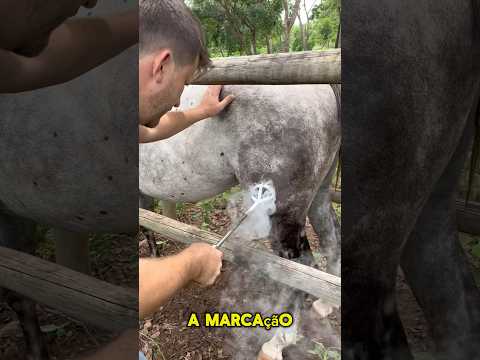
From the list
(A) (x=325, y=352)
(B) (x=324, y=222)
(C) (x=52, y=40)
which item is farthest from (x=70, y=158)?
(B) (x=324, y=222)

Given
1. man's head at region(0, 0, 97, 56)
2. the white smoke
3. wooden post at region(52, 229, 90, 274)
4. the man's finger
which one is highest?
man's head at region(0, 0, 97, 56)

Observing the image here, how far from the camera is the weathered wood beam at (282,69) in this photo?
64 cm

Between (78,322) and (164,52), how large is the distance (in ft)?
1.40

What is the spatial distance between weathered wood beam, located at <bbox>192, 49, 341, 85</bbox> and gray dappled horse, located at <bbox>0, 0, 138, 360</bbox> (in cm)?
32

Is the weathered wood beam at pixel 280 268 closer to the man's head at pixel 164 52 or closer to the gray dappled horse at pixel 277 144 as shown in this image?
the gray dappled horse at pixel 277 144

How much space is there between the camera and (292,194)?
39.8 inches

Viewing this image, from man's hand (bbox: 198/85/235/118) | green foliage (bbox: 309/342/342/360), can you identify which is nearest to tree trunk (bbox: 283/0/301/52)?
man's hand (bbox: 198/85/235/118)

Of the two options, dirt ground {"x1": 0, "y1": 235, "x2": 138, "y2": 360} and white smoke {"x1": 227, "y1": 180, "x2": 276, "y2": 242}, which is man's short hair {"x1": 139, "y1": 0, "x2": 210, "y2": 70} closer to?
dirt ground {"x1": 0, "y1": 235, "x2": 138, "y2": 360}

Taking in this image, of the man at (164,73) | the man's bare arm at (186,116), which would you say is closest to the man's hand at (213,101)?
the man's bare arm at (186,116)

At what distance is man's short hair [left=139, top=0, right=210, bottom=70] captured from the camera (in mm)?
456

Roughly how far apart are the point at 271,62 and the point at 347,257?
419 millimetres

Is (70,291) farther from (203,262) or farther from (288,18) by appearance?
(288,18)

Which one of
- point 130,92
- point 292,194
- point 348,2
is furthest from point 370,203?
point 292,194

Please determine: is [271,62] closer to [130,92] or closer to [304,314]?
[130,92]
